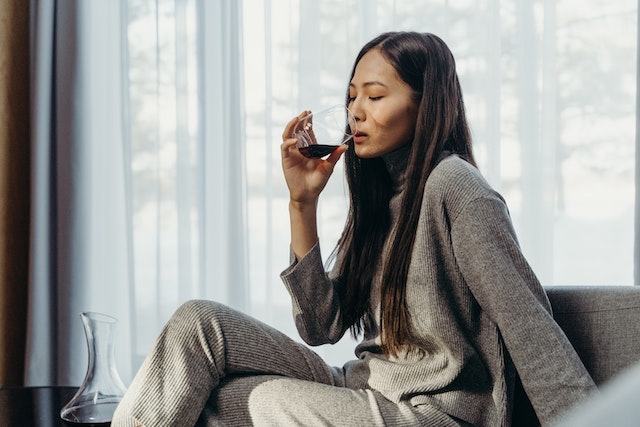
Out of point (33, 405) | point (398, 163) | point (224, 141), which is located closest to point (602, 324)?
point (398, 163)

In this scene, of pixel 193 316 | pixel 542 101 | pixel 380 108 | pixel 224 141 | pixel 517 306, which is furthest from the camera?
pixel 224 141

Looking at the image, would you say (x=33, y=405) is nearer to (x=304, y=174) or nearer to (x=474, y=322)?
(x=304, y=174)

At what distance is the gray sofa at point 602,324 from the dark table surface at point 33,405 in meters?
0.91

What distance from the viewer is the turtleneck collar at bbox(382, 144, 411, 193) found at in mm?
1496

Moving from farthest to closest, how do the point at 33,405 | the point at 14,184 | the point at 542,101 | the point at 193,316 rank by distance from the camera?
the point at 14,184
the point at 542,101
the point at 33,405
the point at 193,316

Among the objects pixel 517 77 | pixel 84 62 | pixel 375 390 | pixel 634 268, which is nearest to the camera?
pixel 375 390

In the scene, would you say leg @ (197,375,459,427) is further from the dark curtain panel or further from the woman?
the dark curtain panel

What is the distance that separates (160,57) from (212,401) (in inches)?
64.8

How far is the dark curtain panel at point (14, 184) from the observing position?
2.72 meters

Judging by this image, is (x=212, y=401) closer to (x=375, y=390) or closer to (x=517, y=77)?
(x=375, y=390)

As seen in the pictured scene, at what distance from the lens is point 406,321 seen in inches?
51.4

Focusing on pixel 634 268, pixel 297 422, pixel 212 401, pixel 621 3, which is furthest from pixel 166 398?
pixel 621 3

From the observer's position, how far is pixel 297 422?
1.20 metres

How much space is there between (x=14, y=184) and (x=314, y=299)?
165 cm
